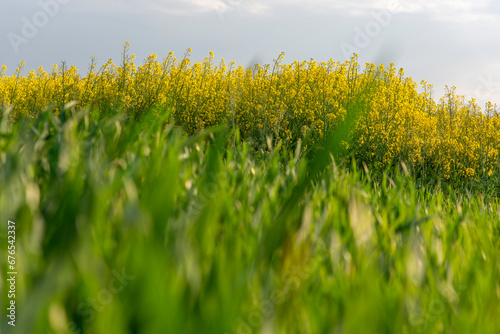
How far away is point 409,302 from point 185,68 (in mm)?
10478

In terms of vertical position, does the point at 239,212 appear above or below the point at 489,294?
above

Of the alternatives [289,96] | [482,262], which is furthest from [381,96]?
[482,262]

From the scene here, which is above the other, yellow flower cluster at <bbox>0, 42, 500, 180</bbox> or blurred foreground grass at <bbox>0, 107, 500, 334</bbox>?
yellow flower cluster at <bbox>0, 42, 500, 180</bbox>

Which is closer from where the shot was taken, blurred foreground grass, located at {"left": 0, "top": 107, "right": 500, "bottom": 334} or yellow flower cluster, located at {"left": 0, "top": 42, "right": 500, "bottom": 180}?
blurred foreground grass, located at {"left": 0, "top": 107, "right": 500, "bottom": 334}

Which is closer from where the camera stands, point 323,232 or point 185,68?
point 323,232

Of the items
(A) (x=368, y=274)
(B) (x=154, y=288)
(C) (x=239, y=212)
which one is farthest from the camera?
(C) (x=239, y=212)

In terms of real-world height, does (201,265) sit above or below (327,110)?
below

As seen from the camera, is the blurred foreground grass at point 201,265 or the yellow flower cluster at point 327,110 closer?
the blurred foreground grass at point 201,265

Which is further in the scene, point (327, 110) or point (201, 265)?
point (327, 110)

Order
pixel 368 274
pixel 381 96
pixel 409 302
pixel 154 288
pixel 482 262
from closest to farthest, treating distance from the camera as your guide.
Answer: pixel 154 288
pixel 368 274
pixel 409 302
pixel 482 262
pixel 381 96

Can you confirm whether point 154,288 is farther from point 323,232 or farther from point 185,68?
point 185,68

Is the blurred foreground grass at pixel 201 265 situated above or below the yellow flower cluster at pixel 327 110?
below

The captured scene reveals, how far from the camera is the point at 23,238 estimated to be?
919mm

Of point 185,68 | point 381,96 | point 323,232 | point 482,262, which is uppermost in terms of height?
point 185,68
